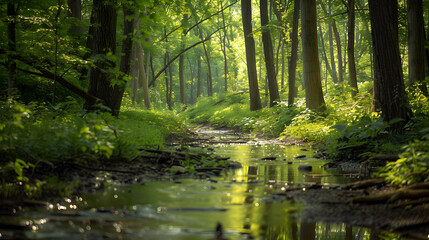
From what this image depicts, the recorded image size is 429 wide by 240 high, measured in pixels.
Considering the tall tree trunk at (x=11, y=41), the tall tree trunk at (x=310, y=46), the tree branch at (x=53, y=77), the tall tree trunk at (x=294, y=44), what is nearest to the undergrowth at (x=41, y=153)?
the tall tree trunk at (x=11, y=41)

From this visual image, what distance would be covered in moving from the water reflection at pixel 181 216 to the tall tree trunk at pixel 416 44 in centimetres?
816

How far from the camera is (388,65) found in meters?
8.09

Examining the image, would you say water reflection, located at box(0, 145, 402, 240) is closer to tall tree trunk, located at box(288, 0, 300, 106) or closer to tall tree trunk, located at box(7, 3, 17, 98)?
tall tree trunk, located at box(7, 3, 17, 98)

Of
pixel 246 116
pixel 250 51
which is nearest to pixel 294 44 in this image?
pixel 250 51

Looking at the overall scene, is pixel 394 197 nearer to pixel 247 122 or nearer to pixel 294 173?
pixel 294 173

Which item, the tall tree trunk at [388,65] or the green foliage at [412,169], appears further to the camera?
the tall tree trunk at [388,65]

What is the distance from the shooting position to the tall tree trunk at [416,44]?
38.4 ft

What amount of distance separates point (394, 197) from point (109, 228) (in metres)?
2.93

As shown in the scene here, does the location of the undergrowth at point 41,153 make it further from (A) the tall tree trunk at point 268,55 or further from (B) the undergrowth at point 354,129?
(A) the tall tree trunk at point 268,55

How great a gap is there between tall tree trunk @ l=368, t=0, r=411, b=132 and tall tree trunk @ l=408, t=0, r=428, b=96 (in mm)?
4134

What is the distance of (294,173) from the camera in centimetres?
704

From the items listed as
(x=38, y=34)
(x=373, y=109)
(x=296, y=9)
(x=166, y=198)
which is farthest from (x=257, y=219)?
(x=296, y=9)

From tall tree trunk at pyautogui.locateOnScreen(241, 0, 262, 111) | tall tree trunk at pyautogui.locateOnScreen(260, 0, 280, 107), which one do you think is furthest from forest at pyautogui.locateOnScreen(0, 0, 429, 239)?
tall tree trunk at pyautogui.locateOnScreen(241, 0, 262, 111)

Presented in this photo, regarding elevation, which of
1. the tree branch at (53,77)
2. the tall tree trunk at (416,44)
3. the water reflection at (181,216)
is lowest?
the water reflection at (181,216)
